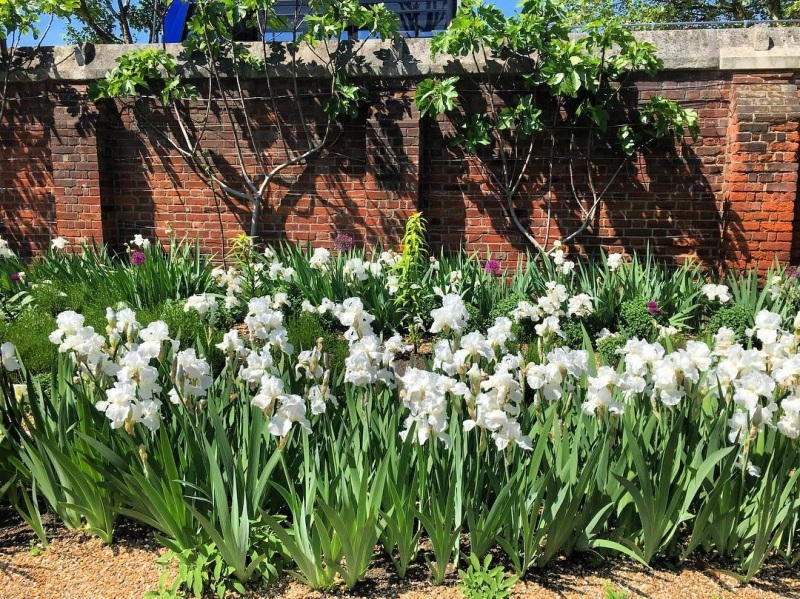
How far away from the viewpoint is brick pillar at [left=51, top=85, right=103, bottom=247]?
23.4 ft

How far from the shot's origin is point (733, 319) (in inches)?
185

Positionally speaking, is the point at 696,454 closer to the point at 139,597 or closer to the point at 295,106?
the point at 139,597

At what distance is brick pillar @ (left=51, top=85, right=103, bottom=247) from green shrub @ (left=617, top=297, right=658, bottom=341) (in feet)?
18.2

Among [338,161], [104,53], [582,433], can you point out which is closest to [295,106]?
[338,161]

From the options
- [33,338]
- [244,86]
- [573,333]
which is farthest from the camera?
[244,86]

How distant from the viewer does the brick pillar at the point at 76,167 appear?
7145 mm

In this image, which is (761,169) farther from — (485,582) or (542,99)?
(485,582)

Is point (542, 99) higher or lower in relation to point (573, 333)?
higher

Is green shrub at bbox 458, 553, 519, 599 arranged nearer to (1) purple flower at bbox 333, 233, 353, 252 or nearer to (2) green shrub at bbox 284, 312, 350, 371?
(2) green shrub at bbox 284, 312, 350, 371

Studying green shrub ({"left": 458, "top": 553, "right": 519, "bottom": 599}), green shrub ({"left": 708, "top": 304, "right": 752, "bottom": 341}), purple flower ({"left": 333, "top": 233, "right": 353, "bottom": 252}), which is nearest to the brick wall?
purple flower ({"left": 333, "top": 233, "right": 353, "bottom": 252})

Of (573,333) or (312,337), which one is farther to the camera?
(573,333)

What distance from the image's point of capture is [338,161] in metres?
7.00

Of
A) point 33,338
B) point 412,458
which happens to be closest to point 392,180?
point 33,338

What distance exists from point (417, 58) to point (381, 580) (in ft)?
18.3
